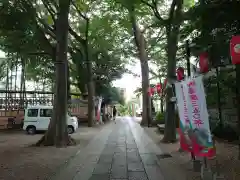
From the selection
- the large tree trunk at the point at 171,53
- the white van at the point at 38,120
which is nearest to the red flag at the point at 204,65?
the large tree trunk at the point at 171,53

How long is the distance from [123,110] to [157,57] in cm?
3807

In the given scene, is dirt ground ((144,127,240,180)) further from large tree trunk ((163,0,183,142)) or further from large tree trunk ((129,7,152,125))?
large tree trunk ((129,7,152,125))

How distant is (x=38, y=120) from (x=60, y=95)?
6.54 m

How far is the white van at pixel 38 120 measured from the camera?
16.3m

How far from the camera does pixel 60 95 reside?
420 inches

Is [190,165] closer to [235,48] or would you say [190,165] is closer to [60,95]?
[235,48]

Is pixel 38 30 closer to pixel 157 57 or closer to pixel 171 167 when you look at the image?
pixel 171 167

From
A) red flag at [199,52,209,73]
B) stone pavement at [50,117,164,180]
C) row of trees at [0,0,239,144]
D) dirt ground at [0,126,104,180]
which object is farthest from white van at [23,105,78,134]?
red flag at [199,52,209,73]

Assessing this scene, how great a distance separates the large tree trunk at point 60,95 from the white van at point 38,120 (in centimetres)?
568

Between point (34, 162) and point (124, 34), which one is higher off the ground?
point (124, 34)

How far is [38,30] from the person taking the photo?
10984 millimetres

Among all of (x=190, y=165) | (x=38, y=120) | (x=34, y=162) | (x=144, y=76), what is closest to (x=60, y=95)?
(x=34, y=162)

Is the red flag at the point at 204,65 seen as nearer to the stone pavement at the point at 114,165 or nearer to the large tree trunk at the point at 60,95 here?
the stone pavement at the point at 114,165

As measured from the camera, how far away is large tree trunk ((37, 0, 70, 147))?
1045 cm
